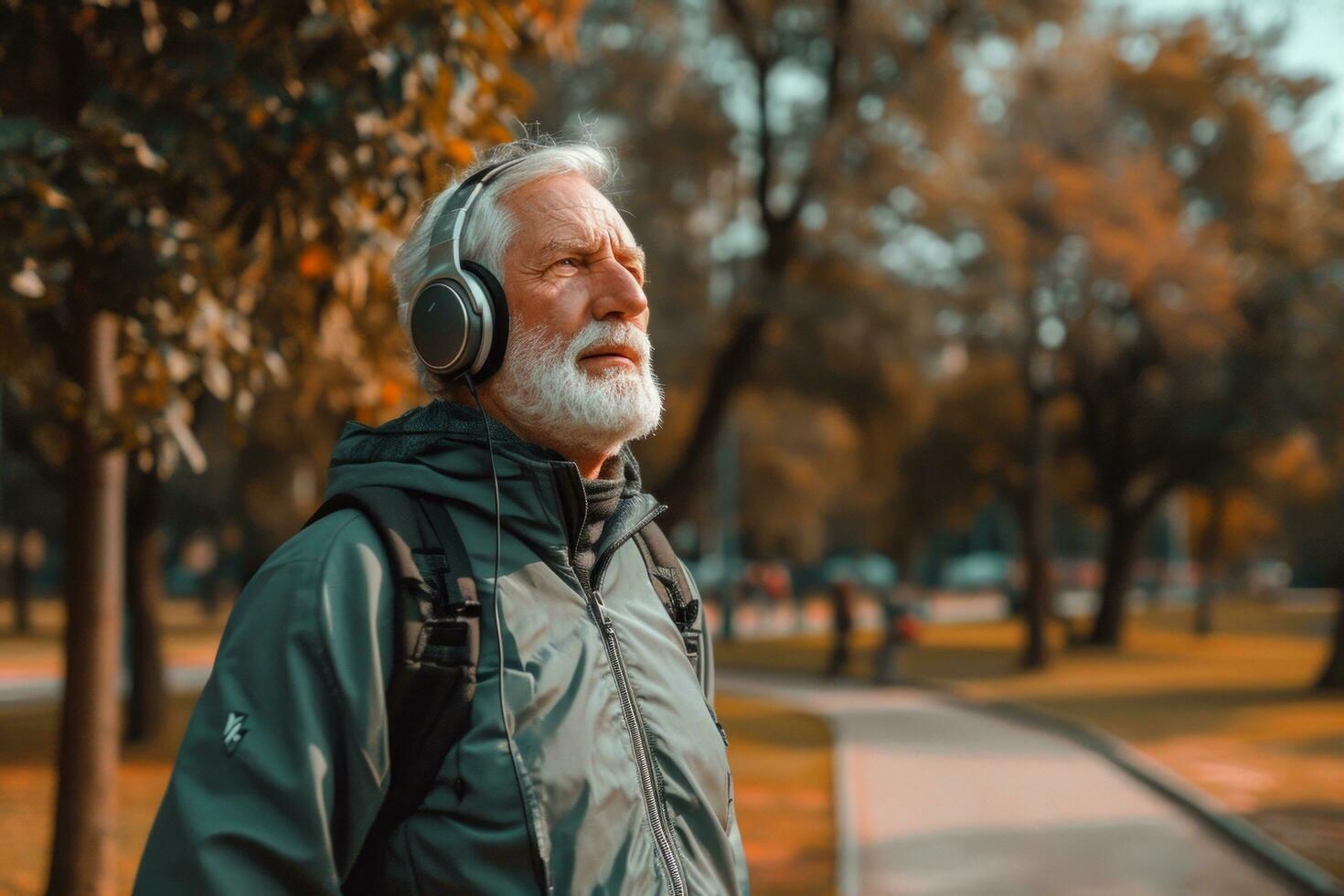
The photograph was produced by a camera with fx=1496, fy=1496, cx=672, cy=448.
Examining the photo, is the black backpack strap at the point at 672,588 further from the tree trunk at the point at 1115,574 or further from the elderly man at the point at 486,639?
the tree trunk at the point at 1115,574

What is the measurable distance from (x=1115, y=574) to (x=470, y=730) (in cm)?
3082

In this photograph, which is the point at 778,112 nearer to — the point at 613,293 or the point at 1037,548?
the point at 1037,548

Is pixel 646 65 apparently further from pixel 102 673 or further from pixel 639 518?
pixel 639 518

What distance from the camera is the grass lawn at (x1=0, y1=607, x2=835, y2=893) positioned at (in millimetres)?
8414

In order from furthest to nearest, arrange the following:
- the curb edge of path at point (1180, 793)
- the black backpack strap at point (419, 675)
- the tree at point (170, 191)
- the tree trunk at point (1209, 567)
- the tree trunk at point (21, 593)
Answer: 1. the tree trunk at point (21, 593)
2. the tree trunk at point (1209, 567)
3. the curb edge of path at point (1180, 793)
4. the tree at point (170, 191)
5. the black backpack strap at point (419, 675)

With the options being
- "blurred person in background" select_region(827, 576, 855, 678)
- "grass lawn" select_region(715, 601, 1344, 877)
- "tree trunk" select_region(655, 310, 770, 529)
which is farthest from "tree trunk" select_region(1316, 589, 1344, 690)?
"tree trunk" select_region(655, 310, 770, 529)

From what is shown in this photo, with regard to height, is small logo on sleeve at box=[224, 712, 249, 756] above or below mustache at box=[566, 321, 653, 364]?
below

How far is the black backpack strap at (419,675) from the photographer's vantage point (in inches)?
75.3

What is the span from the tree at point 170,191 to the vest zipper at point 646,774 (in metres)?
2.94

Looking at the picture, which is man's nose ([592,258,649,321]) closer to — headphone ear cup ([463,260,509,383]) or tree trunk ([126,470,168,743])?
headphone ear cup ([463,260,509,383])

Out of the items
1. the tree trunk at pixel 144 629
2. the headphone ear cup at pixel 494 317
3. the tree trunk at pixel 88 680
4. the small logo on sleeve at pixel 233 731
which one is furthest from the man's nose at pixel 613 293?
the tree trunk at pixel 144 629

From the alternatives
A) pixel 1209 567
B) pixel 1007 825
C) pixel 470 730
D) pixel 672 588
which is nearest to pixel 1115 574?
pixel 1209 567

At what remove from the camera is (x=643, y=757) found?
2125mm

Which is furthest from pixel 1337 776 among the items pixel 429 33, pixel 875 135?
pixel 429 33
